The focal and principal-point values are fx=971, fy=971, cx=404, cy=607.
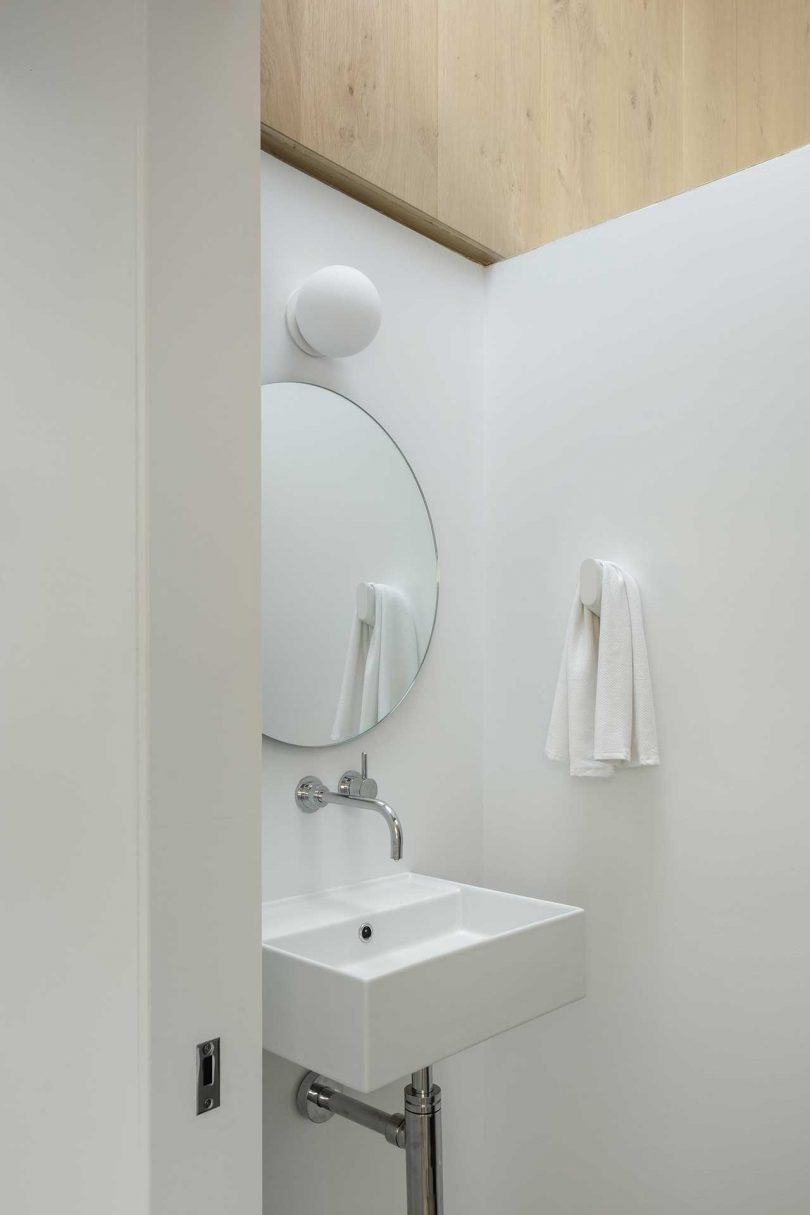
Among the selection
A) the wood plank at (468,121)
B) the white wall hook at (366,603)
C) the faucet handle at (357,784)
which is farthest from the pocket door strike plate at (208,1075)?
the wood plank at (468,121)

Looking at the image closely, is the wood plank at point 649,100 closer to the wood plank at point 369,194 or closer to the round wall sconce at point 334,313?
the wood plank at point 369,194

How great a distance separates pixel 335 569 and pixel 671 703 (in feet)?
2.35

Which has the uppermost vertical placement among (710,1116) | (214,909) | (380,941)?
(214,909)

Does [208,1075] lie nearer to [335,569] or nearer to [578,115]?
[335,569]

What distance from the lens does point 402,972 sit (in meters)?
1.44

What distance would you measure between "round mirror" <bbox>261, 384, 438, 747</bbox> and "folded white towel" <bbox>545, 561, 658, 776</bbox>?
1.06 ft

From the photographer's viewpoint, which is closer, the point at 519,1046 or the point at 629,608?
the point at 629,608

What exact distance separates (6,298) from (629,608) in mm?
1251

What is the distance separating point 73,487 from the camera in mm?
1191

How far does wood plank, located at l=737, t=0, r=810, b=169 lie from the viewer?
9.61ft

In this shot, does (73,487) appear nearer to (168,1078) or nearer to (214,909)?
(214,909)

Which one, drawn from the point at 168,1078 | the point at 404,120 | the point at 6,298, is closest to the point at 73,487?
the point at 6,298

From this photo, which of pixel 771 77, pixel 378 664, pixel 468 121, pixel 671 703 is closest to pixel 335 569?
pixel 378 664

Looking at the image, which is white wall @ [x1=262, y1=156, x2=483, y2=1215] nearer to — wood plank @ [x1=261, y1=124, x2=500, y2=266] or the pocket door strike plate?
wood plank @ [x1=261, y1=124, x2=500, y2=266]
